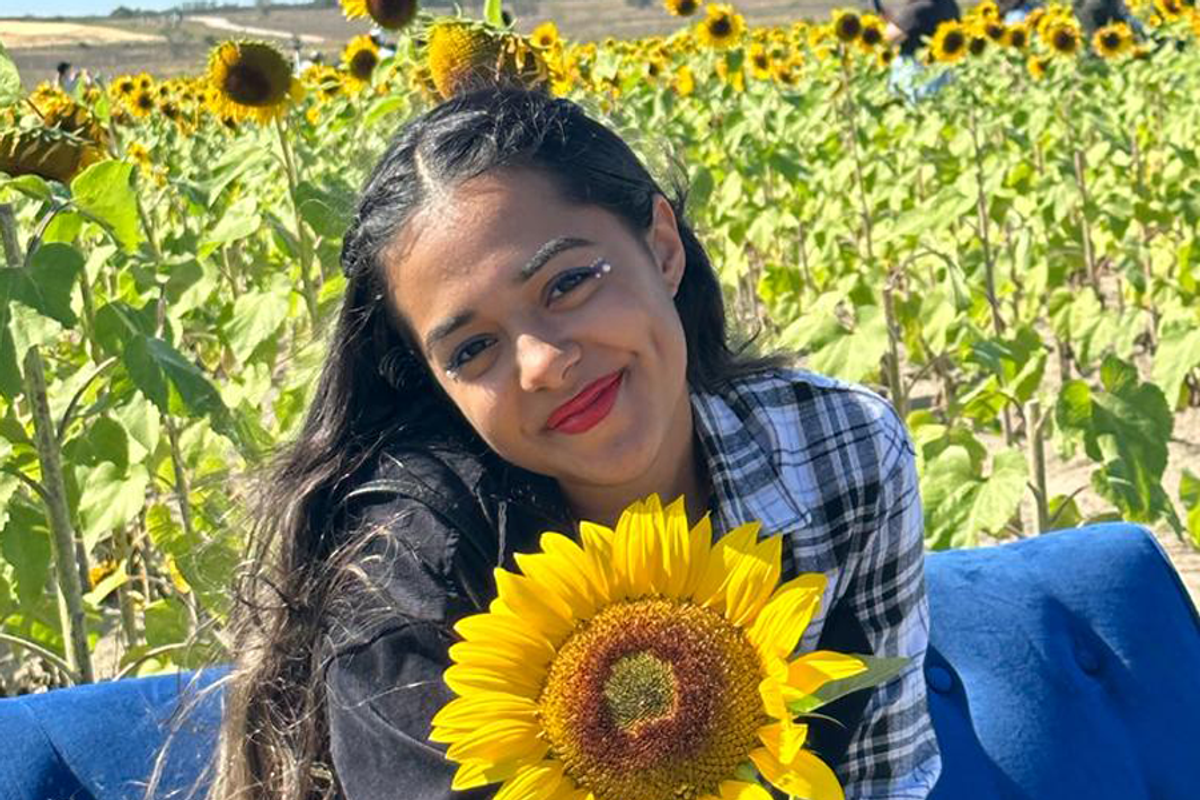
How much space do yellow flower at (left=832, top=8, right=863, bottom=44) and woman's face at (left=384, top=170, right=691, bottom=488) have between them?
337 centimetres

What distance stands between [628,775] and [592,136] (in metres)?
0.71

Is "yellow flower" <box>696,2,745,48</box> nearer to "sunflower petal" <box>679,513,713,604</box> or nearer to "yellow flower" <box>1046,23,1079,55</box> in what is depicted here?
"yellow flower" <box>1046,23,1079,55</box>

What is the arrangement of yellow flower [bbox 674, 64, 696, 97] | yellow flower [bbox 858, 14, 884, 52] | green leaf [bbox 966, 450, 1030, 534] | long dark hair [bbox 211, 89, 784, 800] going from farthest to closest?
yellow flower [bbox 674, 64, 696, 97] < yellow flower [bbox 858, 14, 884, 52] < green leaf [bbox 966, 450, 1030, 534] < long dark hair [bbox 211, 89, 784, 800]

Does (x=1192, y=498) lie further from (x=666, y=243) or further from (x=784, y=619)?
(x=784, y=619)

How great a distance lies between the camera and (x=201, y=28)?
4184 centimetres

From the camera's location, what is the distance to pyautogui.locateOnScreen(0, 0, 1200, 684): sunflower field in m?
1.83

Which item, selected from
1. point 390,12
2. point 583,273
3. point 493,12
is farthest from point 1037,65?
point 583,273

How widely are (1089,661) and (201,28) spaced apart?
42225 mm

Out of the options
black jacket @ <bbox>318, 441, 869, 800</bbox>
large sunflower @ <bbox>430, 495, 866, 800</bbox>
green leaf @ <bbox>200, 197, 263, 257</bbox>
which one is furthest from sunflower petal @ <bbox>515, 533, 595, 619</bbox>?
green leaf @ <bbox>200, 197, 263, 257</bbox>

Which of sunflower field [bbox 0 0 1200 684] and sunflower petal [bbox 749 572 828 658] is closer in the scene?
sunflower petal [bbox 749 572 828 658]

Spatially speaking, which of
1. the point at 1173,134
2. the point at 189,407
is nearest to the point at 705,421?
the point at 189,407

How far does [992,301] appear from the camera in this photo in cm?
326

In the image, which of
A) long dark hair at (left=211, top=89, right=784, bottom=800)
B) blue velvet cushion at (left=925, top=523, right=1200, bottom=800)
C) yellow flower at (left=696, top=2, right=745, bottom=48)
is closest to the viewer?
long dark hair at (left=211, top=89, right=784, bottom=800)

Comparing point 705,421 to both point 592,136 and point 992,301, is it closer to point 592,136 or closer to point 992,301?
point 592,136
